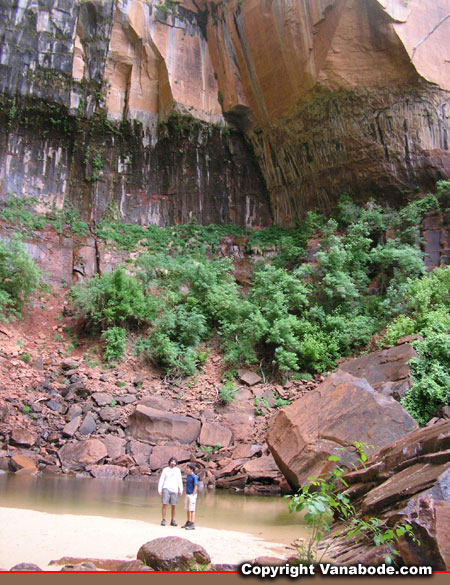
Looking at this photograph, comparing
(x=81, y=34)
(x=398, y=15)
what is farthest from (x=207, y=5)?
(x=398, y=15)

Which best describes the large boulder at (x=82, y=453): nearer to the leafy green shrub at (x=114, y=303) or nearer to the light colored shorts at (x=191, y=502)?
the leafy green shrub at (x=114, y=303)

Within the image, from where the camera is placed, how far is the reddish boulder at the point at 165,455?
11.4 meters

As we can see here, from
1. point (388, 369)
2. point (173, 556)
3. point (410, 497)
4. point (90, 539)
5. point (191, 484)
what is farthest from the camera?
point (388, 369)

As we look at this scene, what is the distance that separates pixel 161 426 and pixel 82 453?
2.08 m

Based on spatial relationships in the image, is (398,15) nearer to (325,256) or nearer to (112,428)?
(325,256)

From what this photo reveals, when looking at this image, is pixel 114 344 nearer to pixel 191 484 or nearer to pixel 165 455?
pixel 165 455

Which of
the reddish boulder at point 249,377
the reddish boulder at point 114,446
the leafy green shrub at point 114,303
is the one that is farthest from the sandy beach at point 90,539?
the leafy green shrub at point 114,303

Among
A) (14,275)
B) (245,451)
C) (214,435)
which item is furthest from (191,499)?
(14,275)

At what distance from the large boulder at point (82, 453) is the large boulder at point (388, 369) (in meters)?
6.71

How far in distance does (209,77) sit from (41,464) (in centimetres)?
1906

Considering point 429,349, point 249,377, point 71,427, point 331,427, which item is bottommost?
point 71,427

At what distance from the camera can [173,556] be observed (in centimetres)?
389

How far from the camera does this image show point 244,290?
2059 centimetres

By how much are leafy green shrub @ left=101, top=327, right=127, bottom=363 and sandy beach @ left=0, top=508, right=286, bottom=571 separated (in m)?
9.37
